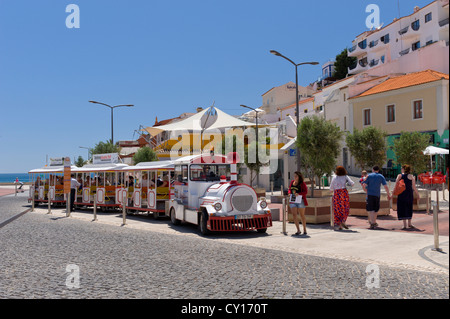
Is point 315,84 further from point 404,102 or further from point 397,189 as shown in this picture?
point 397,189

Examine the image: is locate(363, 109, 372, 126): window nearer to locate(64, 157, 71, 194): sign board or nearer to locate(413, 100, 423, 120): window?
locate(413, 100, 423, 120): window

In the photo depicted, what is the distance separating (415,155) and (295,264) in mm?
22274

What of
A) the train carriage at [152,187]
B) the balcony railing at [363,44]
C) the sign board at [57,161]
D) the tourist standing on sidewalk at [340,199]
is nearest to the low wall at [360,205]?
the tourist standing on sidewalk at [340,199]

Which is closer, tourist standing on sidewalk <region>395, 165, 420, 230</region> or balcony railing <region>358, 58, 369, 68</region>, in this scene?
tourist standing on sidewalk <region>395, 165, 420, 230</region>

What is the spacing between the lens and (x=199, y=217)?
524 inches

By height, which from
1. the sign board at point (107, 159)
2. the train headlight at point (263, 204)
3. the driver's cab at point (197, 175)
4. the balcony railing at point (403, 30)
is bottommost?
the train headlight at point (263, 204)

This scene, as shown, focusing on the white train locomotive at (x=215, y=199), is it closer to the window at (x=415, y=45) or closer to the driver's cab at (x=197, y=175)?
the driver's cab at (x=197, y=175)

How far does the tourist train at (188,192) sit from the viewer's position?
12.5 meters

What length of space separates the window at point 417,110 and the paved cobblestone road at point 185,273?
98.6ft

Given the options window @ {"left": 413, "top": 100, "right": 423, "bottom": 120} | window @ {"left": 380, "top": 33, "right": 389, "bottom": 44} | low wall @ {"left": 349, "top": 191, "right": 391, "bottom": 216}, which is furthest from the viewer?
window @ {"left": 380, "top": 33, "right": 389, "bottom": 44}

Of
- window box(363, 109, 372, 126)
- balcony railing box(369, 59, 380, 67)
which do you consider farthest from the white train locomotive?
balcony railing box(369, 59, 380, 67)

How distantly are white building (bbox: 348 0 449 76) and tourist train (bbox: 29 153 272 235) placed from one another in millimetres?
→ 31531

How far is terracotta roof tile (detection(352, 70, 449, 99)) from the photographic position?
35312 millimetres
